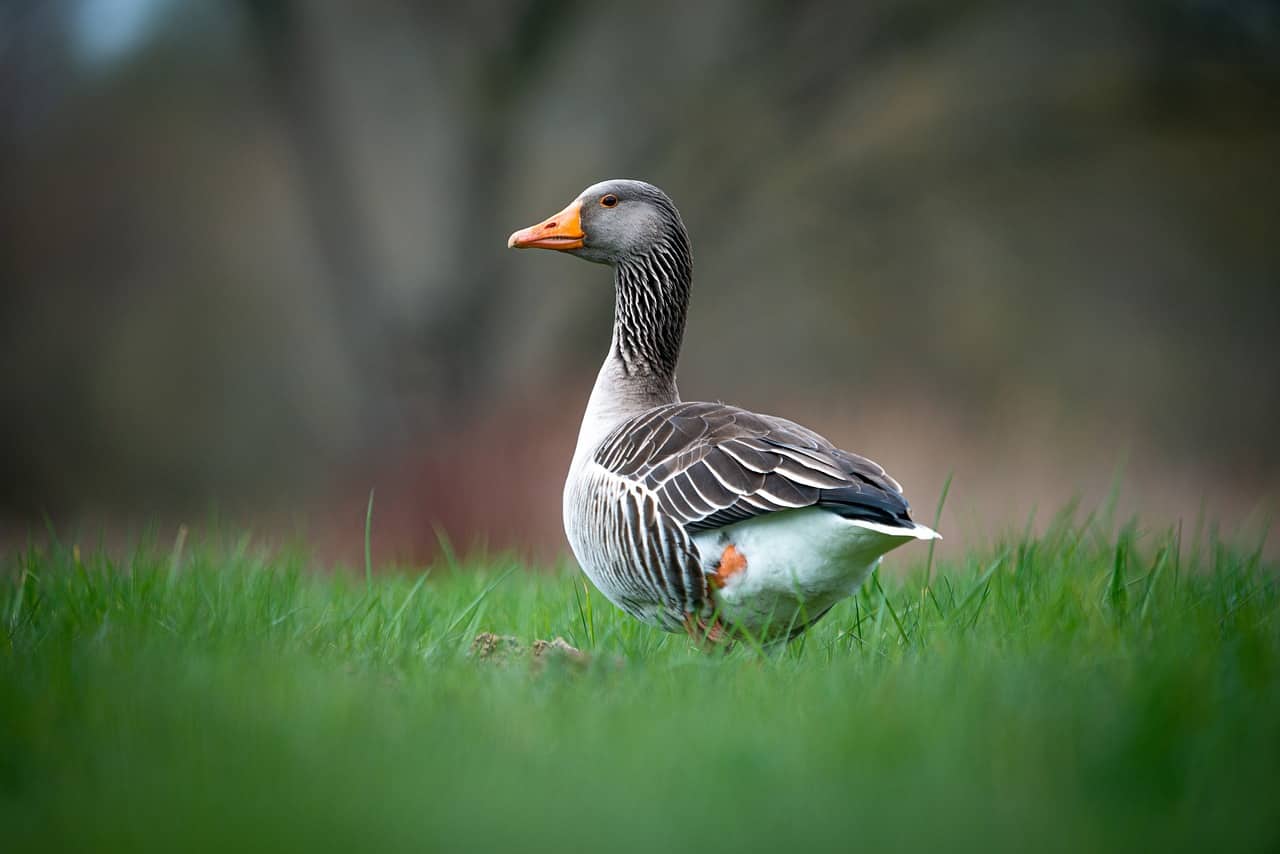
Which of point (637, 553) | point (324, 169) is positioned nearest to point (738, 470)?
point (637, 553)

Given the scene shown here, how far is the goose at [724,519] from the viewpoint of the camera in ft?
12.3

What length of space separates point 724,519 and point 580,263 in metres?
11.1

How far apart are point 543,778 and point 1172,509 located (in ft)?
26.3

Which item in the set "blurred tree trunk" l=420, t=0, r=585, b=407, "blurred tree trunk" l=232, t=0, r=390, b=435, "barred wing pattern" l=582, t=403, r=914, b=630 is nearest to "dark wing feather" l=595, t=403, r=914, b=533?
"barred wing pattern" l=582, t=403, r=914, b=630

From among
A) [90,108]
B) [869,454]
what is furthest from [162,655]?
[90,108]

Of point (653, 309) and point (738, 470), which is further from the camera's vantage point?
point (653, 309)

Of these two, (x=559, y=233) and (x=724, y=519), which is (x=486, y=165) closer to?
(x=559, y=233)

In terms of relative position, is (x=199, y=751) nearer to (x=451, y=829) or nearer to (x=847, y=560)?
(x=451, y=829)

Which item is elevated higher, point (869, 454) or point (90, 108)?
point (90, 108)

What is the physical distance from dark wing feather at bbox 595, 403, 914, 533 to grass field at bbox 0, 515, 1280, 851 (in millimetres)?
506

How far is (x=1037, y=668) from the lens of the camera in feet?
10.4

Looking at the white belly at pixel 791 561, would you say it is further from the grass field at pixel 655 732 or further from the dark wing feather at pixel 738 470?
the grass field at pixel 655 732

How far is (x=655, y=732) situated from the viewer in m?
2.80

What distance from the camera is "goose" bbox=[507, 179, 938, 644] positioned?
3.76m
